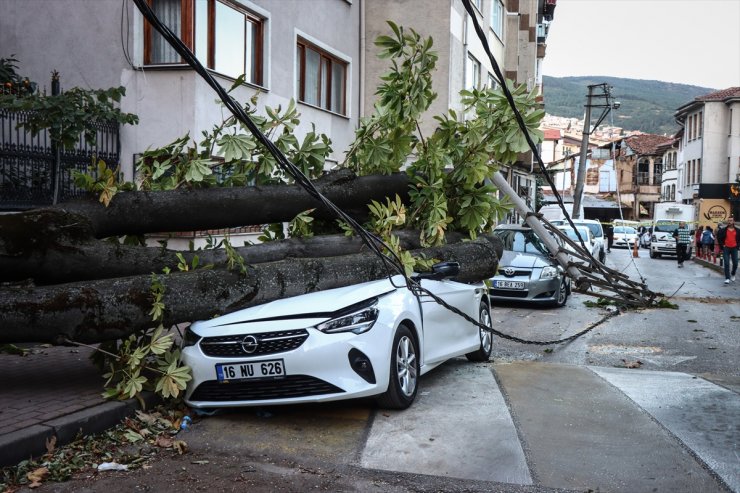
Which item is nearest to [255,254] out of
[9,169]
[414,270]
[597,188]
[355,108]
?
[414,270]

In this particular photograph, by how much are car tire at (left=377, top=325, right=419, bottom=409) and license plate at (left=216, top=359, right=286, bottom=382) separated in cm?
93

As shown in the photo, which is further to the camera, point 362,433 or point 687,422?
point 687,422

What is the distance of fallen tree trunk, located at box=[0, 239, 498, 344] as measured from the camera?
19.6 ft

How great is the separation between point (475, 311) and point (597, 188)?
356ft

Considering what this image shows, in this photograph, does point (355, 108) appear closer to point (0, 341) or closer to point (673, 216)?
point (0, 341)

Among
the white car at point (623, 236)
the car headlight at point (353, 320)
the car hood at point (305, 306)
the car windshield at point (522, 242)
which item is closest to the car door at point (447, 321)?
the car hood at point (305, 306)

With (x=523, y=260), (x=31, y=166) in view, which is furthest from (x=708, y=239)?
(x=31, y=166)

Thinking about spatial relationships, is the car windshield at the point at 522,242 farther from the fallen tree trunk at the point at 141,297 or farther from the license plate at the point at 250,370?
the license plate at the point at 250,370

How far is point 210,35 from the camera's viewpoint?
563 inches

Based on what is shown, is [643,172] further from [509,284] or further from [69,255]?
[69,255]

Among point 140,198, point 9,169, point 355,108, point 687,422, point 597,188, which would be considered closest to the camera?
point 687,422

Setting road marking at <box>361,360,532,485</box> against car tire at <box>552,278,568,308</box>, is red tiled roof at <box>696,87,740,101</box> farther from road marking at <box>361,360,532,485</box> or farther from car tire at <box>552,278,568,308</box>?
road marking at <box>361,360,532,485</box>

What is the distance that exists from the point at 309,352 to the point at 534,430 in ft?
6.07

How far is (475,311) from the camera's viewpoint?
8578mm
